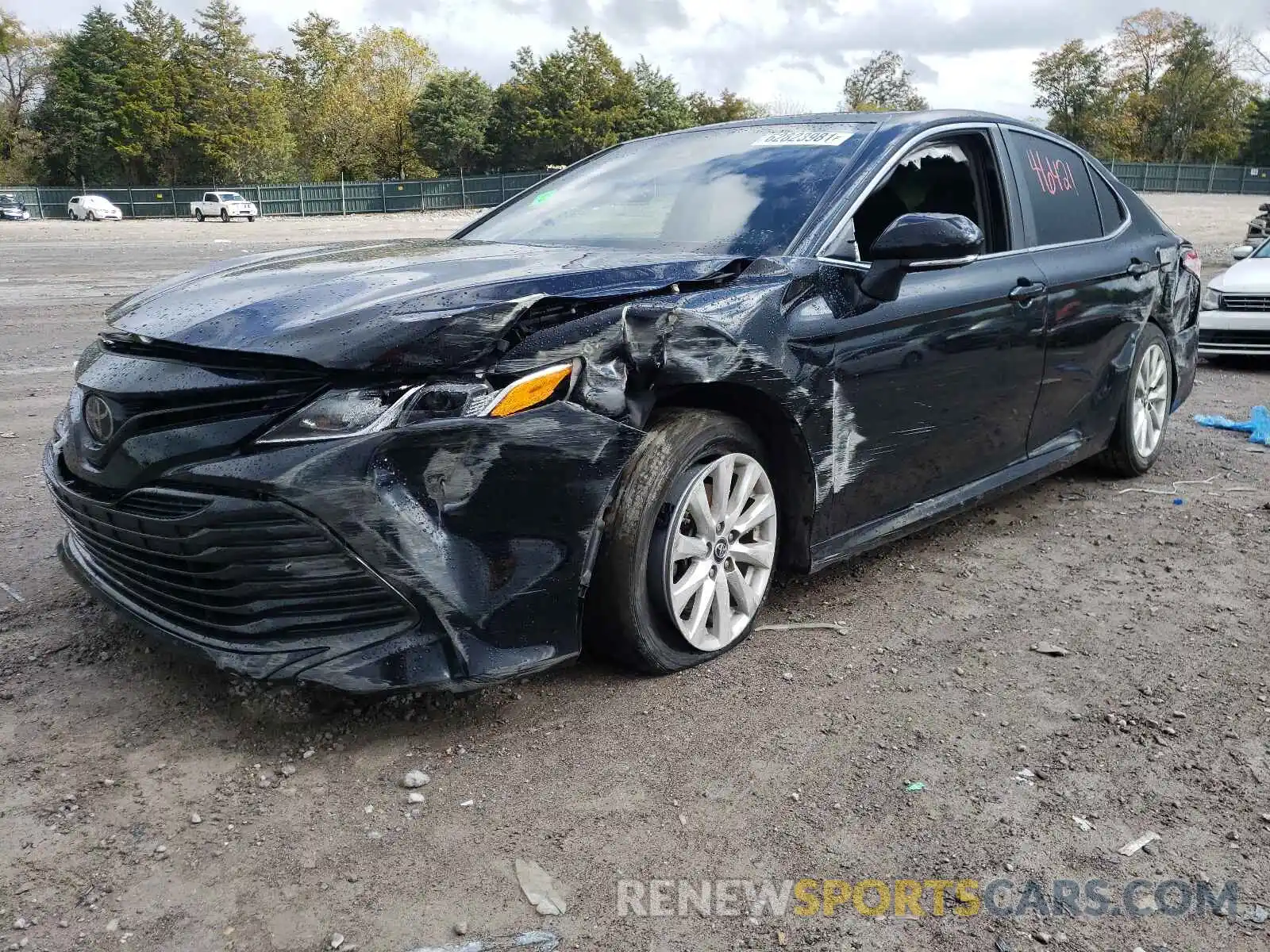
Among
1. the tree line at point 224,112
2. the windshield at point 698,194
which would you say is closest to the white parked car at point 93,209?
the tree line at point 224,112

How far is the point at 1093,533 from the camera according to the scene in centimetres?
444

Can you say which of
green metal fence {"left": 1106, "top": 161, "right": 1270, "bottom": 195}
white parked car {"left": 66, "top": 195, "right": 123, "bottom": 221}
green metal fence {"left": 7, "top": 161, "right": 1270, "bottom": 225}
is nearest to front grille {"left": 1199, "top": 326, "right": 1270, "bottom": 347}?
green metal fence {"left": 7, "top": 161, "right": 1270, "bottom": 225}

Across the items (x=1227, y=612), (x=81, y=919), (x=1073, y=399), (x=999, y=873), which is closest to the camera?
(x=81, y=919)

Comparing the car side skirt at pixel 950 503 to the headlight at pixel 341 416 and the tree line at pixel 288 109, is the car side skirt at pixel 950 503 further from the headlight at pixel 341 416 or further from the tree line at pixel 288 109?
the tree line at pixel 288 109

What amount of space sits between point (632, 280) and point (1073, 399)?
2.42 meters

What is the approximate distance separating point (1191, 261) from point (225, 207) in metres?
52.3

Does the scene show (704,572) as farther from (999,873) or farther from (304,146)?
(304,146)

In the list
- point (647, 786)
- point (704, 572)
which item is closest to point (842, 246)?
point (704, 572)

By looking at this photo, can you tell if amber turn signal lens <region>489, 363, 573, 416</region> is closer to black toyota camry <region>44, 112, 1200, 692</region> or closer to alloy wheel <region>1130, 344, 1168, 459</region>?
black toyota camry <region>44, 112, 1200, 692</region>

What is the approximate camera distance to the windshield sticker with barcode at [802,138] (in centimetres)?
373

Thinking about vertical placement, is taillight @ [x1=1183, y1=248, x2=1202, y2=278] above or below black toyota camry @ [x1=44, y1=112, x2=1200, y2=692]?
above

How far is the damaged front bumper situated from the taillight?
4.05 m

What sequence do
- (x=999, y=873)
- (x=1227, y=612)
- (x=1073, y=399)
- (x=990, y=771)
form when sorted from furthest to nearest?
(x=1073, y=399) → (x=1227, y=612) → (x=990, y=771) → (x=999, y=873)

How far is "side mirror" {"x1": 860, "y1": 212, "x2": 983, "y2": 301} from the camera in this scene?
10.3ft
